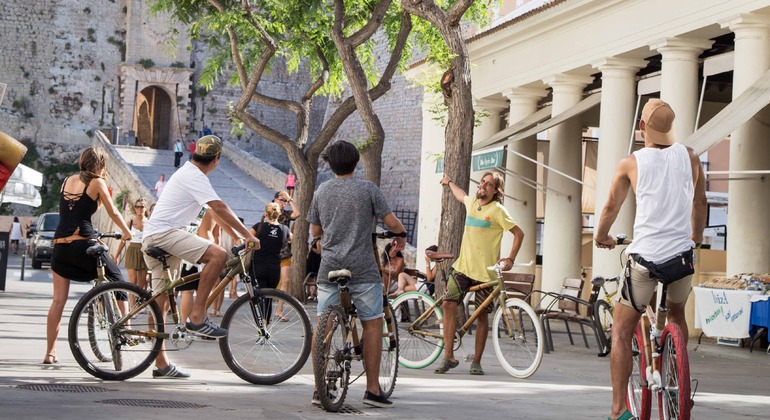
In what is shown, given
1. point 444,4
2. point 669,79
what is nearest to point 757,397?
point 669,79

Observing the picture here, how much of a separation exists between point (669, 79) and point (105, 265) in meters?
10.3

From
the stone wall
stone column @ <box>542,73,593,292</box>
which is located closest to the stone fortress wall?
the stone wall

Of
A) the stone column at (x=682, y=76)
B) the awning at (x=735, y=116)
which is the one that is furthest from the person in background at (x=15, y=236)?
the awning at (x=735, y=116)

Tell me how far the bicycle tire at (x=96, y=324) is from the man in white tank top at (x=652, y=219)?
393cm

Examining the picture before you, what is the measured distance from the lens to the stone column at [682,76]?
58.5 ft

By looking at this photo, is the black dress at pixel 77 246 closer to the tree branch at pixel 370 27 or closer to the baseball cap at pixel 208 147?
the baseball cap at pixel 208 147

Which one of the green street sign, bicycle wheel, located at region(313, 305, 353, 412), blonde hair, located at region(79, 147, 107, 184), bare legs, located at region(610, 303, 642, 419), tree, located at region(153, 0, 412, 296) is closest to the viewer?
bare legs, located at region(610, 303, 642, 419)

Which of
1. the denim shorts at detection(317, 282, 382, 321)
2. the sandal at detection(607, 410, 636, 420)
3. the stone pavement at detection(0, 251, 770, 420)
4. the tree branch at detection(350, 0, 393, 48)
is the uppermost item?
the tree branch at detection(350, 0, 393, 48)

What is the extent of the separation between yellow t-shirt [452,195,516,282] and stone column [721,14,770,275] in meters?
6.10

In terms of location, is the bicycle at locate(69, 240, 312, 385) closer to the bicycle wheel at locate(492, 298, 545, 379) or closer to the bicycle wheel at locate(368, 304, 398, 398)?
the bicycle wheel at locate(368, 304, 398, 398)

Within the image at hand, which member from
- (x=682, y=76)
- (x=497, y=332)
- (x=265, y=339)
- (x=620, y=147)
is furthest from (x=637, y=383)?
(x=620, y=147)

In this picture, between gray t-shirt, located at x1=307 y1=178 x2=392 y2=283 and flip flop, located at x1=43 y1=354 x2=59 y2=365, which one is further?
flip flop, located at x1=43 y1=354 x2=59 y2=365

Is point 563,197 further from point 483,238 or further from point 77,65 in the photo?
point 77,65

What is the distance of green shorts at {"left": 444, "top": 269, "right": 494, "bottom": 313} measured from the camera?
11.0 meters
